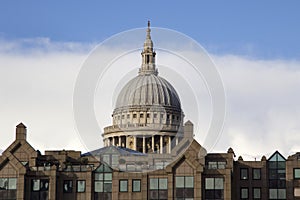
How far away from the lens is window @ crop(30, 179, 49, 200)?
147m

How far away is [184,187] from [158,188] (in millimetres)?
3665

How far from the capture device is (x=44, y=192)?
482 feet

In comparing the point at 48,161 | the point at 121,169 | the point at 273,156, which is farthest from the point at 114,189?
the point at 273,156

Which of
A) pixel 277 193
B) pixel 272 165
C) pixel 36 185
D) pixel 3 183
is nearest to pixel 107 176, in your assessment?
pixel 36 185

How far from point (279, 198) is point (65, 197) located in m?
31.6

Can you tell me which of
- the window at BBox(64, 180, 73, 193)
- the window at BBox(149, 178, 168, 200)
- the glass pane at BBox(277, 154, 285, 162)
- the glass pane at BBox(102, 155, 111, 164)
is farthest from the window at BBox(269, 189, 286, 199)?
the window at BBox(64, 180, 73, 193)

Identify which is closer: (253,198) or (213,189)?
(213,189)

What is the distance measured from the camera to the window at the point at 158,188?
5739 inches

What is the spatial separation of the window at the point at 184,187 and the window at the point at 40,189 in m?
18.2

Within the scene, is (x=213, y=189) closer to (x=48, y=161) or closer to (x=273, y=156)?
(x=273, y=156)

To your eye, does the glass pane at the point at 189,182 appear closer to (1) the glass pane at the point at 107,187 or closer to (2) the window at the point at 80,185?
(1) the glass pane at the point at 107,187

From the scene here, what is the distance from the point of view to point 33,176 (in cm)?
14725

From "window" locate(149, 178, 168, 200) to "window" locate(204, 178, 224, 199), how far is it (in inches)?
225

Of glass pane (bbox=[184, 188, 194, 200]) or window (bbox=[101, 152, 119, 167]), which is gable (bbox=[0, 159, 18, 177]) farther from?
glass pane (bbox=[184, 188, 194, 200])
